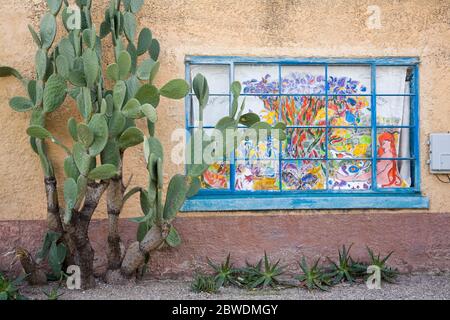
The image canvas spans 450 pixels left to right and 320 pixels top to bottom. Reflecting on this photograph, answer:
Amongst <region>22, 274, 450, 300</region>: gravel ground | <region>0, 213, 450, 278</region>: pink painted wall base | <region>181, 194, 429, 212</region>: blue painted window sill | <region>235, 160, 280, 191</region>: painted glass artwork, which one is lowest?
<region>22, 274, 450, 300</region>: gravel ground

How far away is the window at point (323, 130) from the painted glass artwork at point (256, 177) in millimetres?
10

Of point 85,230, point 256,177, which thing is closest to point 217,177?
point 256,177

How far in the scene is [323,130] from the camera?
6.64 metres

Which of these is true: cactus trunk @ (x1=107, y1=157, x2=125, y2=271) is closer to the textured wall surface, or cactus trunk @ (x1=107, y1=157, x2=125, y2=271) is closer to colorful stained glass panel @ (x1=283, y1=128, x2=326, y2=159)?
the textured wall surface

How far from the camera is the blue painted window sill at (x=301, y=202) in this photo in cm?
638

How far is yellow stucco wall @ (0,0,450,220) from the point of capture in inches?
247

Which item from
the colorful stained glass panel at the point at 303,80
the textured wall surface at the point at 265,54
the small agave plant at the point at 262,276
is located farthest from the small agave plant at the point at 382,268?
the colorful stained glass panel at the point at 303,80

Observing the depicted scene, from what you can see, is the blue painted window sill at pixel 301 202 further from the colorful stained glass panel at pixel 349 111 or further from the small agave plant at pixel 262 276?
the colorful stained glass panel at pixel 349 111

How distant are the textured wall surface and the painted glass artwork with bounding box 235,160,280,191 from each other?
31 cm

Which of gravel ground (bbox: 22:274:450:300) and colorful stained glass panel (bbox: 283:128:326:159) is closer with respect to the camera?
gravel ground (bbox: 22:274:450:300)

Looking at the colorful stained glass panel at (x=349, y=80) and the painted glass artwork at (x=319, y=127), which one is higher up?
the colorful stained glass panel at (x=349, y=80)

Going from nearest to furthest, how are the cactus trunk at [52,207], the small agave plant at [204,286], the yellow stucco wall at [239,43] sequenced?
1. the small agave plant at [204,286]
2. the cactus trunk at [52,207]
3. the yellow stucco wall at [239,43]

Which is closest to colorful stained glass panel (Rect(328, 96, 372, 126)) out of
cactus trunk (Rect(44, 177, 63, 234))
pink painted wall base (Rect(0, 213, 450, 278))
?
pink painted wall base (Rect(0, 213, 450, 278))

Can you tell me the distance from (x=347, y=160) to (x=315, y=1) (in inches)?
64.8
